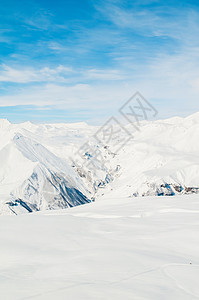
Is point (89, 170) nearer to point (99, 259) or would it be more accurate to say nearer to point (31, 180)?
point (31, 180)

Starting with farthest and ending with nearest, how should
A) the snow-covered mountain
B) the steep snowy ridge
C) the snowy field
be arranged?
1. the steep snowy ridge
2. the snow-covered mountain
3. the snowy field

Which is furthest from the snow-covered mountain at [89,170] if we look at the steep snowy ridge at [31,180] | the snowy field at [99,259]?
the snowy field at [99,259]

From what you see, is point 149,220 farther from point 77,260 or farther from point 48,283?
point 48,283

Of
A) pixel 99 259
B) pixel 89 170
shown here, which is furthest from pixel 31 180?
pixel 99 259

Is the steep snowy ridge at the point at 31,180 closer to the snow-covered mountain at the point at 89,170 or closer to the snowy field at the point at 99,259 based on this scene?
the snow-covered mountain at the point at 89,170

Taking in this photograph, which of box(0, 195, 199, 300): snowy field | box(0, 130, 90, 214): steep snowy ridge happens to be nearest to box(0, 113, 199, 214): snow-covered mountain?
box(0, 130, 90, 214): steep snowy ridge

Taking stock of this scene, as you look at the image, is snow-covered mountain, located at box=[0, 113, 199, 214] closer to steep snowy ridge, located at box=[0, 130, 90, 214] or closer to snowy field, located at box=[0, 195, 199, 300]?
steep snowy ridge, located at box=[0, 130, 90, 214]

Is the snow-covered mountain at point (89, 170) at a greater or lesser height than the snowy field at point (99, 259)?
lesser
